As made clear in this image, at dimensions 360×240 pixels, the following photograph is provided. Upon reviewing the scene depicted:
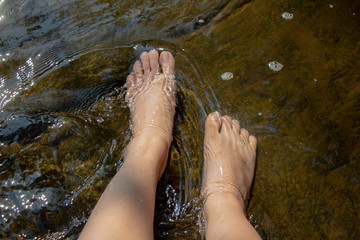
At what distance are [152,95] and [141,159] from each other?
66cm

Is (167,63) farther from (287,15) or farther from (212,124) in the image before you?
(287,15)

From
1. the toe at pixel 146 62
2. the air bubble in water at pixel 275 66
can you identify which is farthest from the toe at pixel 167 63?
the air bubble in water at pixel 275 66

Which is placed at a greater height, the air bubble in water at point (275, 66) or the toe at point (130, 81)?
the toe at point (130, 81)

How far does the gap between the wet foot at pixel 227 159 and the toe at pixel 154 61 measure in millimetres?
633

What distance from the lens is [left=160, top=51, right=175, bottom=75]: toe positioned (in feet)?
7.10

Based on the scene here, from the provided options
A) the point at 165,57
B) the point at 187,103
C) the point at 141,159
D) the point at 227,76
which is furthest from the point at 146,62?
the point at 141,159

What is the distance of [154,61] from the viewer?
226 cm

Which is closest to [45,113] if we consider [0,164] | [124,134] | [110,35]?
[0,164]

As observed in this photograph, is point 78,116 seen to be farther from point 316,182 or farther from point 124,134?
point 316,182

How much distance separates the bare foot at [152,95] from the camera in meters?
1.95

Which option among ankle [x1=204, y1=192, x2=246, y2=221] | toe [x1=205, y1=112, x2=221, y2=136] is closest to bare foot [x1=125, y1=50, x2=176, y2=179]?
toe [x1=205, y1=112, x2=221, y2=136]

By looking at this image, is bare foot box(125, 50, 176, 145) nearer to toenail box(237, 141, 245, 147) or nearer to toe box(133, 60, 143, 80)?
toe box(133, 60, 143, 80)

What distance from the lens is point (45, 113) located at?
198cm

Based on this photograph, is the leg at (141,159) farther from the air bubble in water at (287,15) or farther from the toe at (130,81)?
the air bubble in water at (287,15)
